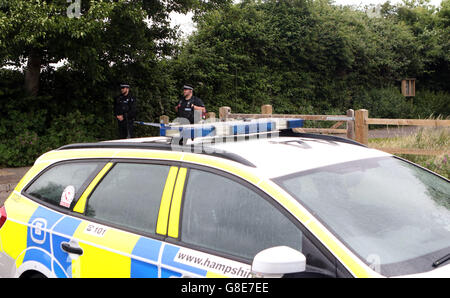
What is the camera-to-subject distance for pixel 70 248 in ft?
10.0

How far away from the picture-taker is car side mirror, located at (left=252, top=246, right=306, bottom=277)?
7.02 ft

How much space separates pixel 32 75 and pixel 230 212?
37.2 feet

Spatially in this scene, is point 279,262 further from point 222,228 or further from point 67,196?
point 67,196

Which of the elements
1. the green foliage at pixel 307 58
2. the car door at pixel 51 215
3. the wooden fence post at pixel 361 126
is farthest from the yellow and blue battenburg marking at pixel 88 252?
the green foliage at pixel 307 58

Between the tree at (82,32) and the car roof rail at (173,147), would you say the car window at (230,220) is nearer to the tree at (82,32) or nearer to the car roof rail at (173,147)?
the car roof rail at (173,147)

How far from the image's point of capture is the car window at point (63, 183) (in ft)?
10.9

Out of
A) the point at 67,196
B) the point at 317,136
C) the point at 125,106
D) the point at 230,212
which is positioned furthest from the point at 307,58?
the point at 230,212

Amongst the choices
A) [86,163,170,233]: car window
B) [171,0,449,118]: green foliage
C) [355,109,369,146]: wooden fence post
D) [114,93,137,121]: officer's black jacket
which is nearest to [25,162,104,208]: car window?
[86,163,170,233]: car window

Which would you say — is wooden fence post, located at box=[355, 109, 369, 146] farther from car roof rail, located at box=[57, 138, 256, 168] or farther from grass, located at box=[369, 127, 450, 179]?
car roof rail, located at box=[57, 138, 256, 168]

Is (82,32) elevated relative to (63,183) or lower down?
elevated

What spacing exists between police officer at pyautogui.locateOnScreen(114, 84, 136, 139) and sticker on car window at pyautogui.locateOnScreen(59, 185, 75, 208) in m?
9.90

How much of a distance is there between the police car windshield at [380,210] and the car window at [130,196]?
79 cm

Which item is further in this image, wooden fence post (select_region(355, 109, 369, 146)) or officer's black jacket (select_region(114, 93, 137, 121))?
officer's black jacket (select_region(114, 93, 137, 121))

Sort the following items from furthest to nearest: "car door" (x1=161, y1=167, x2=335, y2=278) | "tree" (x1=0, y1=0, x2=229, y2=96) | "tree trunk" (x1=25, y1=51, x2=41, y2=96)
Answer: "tree trunk" (x1=25, y1=51, x2=41, y2=96) < "tree" (x1=0, y1=0, x2=229, y2=96) < "car door" (x1=161, y1=167, x2=335, y2=278)
